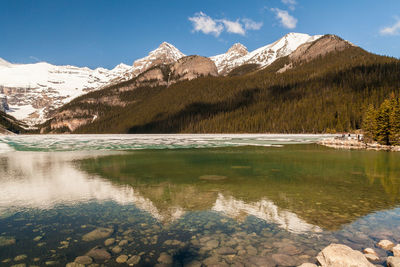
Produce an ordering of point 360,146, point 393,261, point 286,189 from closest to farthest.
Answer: point 393,261 < point 286,189 < point 360,146

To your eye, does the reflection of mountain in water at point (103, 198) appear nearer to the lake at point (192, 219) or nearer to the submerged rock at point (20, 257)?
the lake at point (192, 219)

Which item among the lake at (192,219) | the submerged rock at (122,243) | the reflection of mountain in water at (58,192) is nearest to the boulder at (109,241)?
the lake at (192,219)

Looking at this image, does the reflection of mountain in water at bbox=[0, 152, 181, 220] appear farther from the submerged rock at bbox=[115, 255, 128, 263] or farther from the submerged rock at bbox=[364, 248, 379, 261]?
the submerged rock at bbox=[364, 248, 379, 261]

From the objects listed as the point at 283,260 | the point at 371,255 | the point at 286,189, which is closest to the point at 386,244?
the point at 371,255

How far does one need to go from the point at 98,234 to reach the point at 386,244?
9.67 meters

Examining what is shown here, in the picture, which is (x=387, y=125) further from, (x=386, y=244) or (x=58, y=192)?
(x=58, y=192)

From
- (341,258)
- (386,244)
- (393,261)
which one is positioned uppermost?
(341,258)

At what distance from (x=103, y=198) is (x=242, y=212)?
789cm

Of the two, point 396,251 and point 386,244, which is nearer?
point 396,251

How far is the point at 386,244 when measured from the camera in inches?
316

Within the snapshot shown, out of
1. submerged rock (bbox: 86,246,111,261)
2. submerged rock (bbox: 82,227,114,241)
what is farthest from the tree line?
submerged rock (bbox: 86,246,111,261)

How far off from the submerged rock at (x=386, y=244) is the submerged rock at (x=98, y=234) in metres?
9.13

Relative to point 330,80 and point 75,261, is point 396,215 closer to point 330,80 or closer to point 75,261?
point 75,261

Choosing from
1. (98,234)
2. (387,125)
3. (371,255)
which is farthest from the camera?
(387,125)
